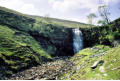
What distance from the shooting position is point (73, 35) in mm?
50719

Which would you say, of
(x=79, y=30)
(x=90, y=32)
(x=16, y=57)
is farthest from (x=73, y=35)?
(x=16, y=57)

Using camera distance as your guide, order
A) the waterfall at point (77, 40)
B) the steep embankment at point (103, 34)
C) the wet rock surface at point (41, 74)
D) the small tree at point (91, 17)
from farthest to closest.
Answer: the small tree at point (91, 17) < the waterfall at point (77, 40) < the steep embankment at point (103, 34) < the wet rock surface at point (41, 74)

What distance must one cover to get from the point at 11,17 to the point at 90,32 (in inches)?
1384

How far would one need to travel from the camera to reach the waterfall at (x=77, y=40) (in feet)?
159

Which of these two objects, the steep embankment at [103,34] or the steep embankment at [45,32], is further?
the steep embankment at [45,32]

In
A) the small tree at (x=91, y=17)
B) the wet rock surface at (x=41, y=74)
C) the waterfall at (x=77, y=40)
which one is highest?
the small tree at (x=91, y=17)

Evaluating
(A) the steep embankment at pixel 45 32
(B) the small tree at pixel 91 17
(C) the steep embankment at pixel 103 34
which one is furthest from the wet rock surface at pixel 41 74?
(B) the small tree at pixel 91 17

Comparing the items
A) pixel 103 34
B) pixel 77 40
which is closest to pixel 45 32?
pixel 77 40

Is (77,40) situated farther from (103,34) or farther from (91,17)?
(91,17)

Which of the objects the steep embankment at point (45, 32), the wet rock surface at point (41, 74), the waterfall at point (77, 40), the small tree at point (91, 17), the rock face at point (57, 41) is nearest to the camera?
the wet rock surface at point (41, 74)

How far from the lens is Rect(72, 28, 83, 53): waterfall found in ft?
159

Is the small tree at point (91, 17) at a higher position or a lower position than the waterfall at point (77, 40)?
higher

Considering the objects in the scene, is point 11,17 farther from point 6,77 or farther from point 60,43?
point 6,77

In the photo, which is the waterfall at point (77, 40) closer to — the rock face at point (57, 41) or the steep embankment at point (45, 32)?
the rock face at point (57, 41)
